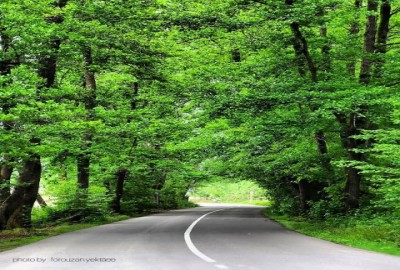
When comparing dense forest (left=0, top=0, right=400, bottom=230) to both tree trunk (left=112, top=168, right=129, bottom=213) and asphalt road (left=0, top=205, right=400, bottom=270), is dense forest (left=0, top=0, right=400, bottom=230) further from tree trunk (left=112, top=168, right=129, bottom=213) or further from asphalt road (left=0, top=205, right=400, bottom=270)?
tree trunk (left=112, top=168, right=129, bottom=213)

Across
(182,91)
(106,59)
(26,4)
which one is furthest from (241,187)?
(26,4)

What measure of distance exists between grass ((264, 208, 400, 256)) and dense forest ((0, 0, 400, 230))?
0.79 meters

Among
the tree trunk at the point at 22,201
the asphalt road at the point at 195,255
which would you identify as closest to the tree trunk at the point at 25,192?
the tree trunk at the point at 22,201

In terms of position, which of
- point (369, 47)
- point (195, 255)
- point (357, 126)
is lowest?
point (195, 255)

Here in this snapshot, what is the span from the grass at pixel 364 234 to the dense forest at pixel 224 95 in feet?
2.58

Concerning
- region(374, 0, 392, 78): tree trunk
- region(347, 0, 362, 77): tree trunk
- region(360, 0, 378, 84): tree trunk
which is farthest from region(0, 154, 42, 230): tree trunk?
region(347, 0, 362, 77): tree trunk

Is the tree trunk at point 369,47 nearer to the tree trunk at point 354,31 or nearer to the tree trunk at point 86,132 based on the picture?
the tree trunk at point 354,31

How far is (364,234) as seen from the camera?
12.2 meters

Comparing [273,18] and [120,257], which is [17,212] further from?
[273,18]

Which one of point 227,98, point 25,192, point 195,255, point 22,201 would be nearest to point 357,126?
point 227,98

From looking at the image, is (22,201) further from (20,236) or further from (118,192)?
(118,192)

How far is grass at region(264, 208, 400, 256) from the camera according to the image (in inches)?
412

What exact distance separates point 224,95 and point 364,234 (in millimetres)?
7139

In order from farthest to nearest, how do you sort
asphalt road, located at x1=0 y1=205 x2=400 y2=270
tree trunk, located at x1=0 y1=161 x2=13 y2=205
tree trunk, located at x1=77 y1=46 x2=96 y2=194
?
tree trunk, located at x1=77 y1=46 x2=96 y2=194 → tree trunk, located at x1=0 y1=161 x2=13 y2=205 → asphalt road, located at x1=0 y1=205 x2=400 y2=270
